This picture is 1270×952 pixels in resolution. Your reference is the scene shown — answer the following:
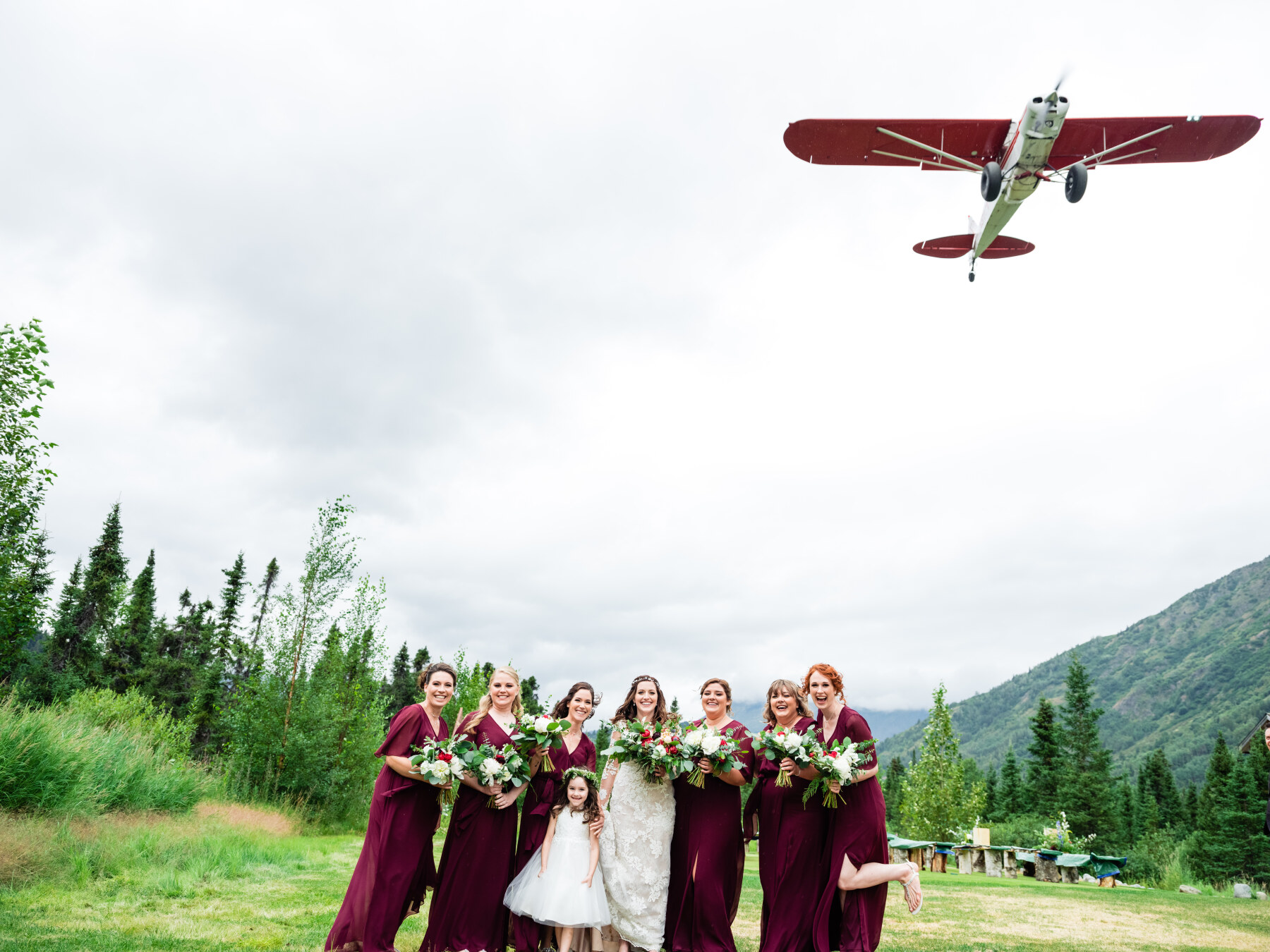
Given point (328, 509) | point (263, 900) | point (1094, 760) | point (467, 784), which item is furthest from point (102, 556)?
point (1094, 760)

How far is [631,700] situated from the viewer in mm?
8242

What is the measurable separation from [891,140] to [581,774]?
18.1 m

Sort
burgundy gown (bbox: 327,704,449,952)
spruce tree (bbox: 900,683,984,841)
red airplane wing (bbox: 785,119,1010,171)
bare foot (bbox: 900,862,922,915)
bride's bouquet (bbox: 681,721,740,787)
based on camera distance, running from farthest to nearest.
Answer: spruce tree (bbox: 900,683,984,841) → red airplane wing (bbox: 785,119,1010,171) → bride's bouquet (bbox: 681,721,740,787) → bare foot (bbox: 900,862,922,915) → burgundy gown (bbox: 327,704,449,952)

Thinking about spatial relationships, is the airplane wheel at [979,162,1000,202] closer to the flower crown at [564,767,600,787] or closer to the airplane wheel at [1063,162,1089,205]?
the airplane wheel at [1063,162,1089,205]

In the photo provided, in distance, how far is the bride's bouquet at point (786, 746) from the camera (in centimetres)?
700

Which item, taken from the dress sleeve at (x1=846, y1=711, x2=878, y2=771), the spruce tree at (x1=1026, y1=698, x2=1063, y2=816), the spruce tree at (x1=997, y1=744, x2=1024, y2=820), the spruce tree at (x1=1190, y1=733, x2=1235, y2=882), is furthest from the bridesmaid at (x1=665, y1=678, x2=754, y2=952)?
the spruce tree at (x1=997, y1=744, x2=1024, y2=820)

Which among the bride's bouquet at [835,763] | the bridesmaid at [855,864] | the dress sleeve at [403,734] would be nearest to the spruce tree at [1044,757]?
the bridesmaid at [855,864]

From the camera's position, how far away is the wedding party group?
22.9 feet

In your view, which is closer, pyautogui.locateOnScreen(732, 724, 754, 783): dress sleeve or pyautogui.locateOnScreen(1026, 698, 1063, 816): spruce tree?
pyautogui.locateOnScreen(732, 724, 754, 783): dress sleeve

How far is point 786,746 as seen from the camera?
7.04m

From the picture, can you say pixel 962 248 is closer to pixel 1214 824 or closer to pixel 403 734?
pixel 403 734

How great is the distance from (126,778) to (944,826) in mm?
36530

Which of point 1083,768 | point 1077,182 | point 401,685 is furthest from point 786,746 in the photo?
point 401,685

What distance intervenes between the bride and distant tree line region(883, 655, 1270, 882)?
2661 centimetres
